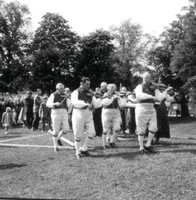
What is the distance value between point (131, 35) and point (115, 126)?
5177 cm

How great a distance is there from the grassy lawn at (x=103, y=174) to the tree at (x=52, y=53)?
37783 millimetres

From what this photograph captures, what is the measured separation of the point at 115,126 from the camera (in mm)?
11648

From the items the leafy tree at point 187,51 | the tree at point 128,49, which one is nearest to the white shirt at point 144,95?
the leafy tree at point 187,51

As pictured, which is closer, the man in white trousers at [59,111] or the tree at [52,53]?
the man in white trousers at [59,111]

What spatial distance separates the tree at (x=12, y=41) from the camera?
5100cm

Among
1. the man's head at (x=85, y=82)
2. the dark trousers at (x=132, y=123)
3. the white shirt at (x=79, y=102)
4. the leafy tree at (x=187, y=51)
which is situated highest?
the leafy tree at (x=187, y=51)

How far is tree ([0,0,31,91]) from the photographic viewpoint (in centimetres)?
5100

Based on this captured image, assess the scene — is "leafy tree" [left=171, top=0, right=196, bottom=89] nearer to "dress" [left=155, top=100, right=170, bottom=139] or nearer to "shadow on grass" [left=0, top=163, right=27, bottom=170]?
"dress" [left=155, top=100, right=170, bottom=139]

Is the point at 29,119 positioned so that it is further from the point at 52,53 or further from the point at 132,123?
the point at 52,53

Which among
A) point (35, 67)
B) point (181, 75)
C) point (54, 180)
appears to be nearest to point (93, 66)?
point (35, 67)

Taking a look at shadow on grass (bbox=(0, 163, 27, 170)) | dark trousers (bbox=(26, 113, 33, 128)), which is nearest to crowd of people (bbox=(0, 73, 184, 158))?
shadow on grass (bbox=(0, 163, 27, 170))

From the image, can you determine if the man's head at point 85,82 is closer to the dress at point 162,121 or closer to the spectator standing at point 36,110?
the dress at point 162,121

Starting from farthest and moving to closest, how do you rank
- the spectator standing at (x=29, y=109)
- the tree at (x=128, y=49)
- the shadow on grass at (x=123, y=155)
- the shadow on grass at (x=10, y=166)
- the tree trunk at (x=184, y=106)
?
the tree at (x=128, y=49) → the tree trunk at (x=184, y=106) → the spectator standing at (x=29, y=109) → the shadow on grass at (x=123, y=155) → the shadow on grass at (x=10, y=166)

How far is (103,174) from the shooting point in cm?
790
